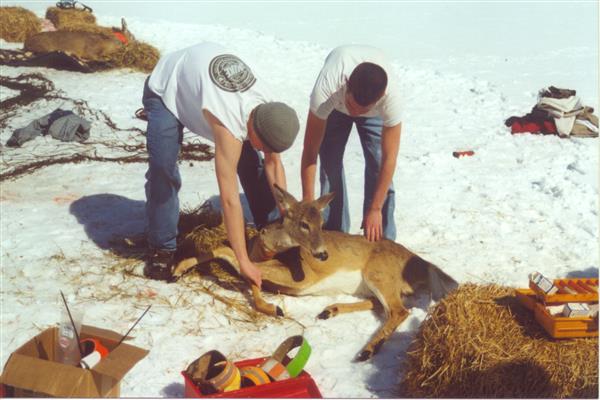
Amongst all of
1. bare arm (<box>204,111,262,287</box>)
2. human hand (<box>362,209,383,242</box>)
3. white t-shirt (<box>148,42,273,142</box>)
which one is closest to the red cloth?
white t-shirt (<box>148,42,273,142</box>)

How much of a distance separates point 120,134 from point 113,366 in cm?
663

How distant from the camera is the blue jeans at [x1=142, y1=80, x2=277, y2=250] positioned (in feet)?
17.4

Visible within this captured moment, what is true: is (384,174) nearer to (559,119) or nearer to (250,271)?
(250,271)

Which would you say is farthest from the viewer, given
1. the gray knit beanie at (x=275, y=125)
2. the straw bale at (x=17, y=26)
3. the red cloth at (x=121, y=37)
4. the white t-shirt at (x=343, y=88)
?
the straw bale at (x=17, y=26)

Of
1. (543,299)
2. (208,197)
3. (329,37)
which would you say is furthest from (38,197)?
(329,37)

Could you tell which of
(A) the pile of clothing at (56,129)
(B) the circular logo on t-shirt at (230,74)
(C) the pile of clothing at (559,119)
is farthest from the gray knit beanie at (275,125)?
(C) the pile of clothing at (559,119)

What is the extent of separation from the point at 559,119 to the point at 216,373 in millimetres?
7592

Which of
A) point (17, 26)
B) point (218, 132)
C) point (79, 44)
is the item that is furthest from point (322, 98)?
point (17, 26)

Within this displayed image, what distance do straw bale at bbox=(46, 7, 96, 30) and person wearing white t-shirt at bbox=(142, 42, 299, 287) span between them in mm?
11288

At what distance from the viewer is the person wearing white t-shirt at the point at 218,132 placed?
4441mm

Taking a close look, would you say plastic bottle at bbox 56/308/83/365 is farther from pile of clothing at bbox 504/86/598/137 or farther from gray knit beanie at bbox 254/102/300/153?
pile of clothing at bbox 504/86/598/137

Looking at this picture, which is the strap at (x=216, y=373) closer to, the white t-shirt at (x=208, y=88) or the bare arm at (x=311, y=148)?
the white t-shirt at (x=208, y=88)

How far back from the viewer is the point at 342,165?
20.4 ft

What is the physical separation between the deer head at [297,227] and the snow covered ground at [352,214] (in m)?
0.50
